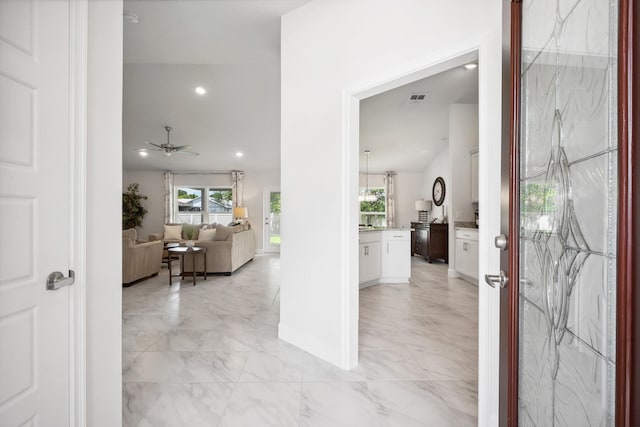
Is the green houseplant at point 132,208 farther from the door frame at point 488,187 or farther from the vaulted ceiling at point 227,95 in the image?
the door frame at point 488,187

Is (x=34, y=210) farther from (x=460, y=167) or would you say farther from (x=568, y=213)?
(x=460, y=167)

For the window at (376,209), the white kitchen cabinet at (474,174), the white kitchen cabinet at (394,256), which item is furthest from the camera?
the window at (376,209)

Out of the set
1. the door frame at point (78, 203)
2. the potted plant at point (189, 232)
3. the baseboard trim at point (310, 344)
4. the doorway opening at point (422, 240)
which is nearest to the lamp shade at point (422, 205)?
the doorway opening at point (422, 240)

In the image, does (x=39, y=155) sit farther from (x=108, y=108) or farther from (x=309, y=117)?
(x=309, y=117)

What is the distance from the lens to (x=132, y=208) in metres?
8.31

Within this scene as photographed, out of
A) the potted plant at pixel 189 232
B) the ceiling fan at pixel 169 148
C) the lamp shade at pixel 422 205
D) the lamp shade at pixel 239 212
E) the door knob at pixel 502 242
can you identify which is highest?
the ceiling fan at pixel 169 148

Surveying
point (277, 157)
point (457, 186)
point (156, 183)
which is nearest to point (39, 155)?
point (457, 186)

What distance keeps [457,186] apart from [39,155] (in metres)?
5.63

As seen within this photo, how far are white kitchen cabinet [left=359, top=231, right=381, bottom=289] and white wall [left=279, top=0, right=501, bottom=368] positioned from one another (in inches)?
79.1

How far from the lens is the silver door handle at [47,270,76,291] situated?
107 centimetres

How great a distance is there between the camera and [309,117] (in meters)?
2.42

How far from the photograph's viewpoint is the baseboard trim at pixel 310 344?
219 cm

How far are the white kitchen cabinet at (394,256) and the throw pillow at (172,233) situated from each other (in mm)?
5333

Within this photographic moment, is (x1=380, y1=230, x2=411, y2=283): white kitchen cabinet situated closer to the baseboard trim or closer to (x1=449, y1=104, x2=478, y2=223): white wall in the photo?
(x1=449, y1=104, x2=478, y2=223): white wall
